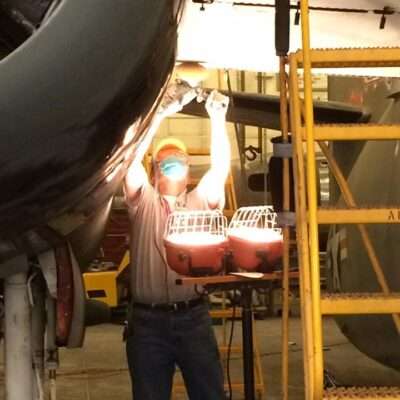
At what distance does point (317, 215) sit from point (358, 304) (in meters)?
0.28

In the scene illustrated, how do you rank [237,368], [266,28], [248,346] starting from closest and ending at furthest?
[266,28], [248,346], [237,368]

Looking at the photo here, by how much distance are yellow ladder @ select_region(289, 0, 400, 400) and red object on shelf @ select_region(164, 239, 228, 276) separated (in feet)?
4.04

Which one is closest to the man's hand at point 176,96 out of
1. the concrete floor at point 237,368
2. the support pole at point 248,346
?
the support pole at point 248,346

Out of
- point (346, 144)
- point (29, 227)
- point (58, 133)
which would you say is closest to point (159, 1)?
point (58, 133)

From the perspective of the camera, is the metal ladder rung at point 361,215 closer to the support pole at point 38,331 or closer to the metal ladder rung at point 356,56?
the metal ladder rung at point 356,56

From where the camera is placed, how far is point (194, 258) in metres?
4.11

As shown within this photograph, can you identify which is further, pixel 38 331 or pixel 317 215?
pixel 38 331

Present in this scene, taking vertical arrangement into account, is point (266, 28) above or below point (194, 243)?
above

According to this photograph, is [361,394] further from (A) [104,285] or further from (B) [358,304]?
(A) [104,285]

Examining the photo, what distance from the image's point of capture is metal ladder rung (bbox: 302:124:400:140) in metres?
2.71

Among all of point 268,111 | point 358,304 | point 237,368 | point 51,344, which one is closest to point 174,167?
point 51,344

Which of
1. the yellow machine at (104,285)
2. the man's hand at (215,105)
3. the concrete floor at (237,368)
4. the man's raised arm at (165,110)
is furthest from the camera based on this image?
the yellow machine at (104,285)

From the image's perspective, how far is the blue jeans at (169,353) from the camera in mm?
4480

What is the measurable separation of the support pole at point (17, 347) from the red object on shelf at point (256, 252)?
164 centimetres
